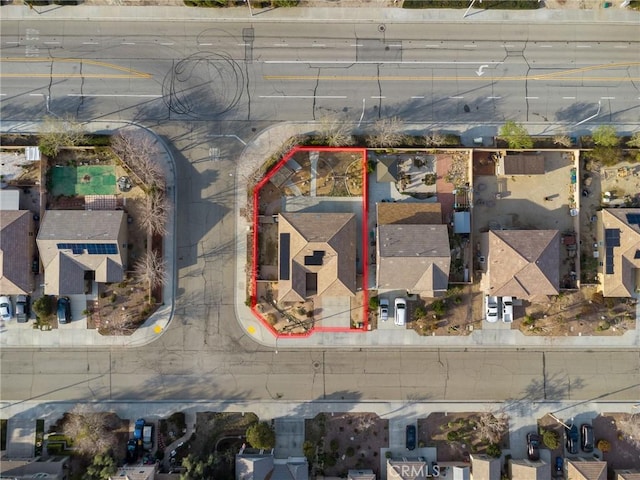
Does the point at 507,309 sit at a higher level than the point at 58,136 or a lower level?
lower

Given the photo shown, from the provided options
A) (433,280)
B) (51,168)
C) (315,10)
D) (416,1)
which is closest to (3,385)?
(51,168)

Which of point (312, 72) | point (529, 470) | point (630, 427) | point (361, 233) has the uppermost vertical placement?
point (312, 72)

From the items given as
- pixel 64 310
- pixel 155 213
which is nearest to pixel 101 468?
pixel 64 310

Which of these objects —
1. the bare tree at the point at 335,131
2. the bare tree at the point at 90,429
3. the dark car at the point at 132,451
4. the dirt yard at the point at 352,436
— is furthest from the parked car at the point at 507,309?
the bare tree at the point at 90,429

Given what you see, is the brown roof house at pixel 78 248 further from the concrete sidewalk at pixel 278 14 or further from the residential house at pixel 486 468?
the residential house at pixel 486 468

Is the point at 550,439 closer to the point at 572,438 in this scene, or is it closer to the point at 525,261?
the point at 572,438

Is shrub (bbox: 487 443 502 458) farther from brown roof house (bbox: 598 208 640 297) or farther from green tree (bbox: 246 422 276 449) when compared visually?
green tree (bbox: 246 422 276 449)

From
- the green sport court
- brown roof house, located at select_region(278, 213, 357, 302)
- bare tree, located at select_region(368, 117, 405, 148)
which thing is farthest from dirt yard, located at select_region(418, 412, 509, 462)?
the green sport court
